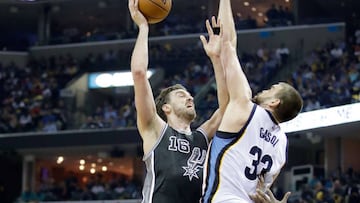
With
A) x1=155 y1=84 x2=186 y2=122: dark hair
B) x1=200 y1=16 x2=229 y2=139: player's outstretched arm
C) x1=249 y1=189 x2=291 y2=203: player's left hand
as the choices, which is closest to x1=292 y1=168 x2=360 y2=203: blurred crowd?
x1=155 y1=84 x2=186 y2=122: dark hair

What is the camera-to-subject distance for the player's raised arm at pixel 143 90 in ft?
17.3

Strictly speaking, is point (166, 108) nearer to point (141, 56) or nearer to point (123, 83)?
point (141, 56)

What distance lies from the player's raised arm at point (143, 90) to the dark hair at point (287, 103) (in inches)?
34.5

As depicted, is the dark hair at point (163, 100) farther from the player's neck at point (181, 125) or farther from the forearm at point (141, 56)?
the forearm at point (141, 56)

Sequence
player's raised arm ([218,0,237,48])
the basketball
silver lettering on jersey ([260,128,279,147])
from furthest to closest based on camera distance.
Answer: the basketball < player's raised arm ([218,0,237,48]) < silver lettering on jersey ([260,128,279,147])

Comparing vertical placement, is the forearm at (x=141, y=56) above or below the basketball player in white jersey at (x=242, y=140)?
above

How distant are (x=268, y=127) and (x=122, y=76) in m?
25.0

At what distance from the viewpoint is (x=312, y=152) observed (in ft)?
84.9

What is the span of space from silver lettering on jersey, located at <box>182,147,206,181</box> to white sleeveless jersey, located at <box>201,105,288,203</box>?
19.3 inches

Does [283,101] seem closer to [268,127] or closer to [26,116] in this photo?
[268,127]

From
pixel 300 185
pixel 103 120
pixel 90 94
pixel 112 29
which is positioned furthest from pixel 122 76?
pixel 300 185

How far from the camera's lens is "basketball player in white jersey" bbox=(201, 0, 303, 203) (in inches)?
186

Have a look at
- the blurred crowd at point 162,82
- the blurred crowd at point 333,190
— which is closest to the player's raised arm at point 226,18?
the blurred crowd at point 333,190

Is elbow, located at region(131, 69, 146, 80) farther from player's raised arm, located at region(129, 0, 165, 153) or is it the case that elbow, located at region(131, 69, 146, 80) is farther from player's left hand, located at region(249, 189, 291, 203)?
player's left hand, located at region(249, 189, 291, 203)
